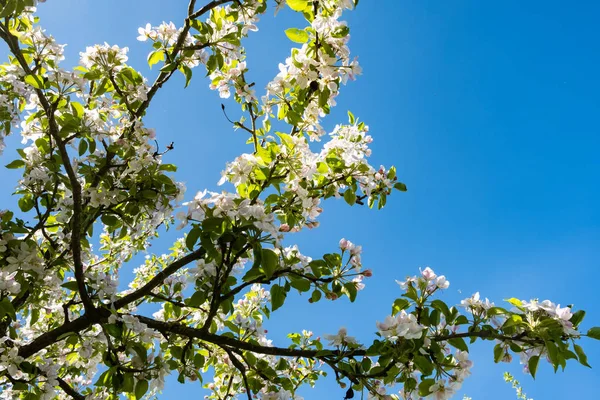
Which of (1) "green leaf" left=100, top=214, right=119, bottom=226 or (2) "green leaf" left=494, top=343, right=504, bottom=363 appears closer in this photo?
(2) "green leaf" left=494, top=343, right=504, bottom=363

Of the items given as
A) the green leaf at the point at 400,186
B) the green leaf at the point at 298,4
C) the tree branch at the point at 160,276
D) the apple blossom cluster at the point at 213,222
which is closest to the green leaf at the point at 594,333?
the apple blossom cluster at the point at 213,222

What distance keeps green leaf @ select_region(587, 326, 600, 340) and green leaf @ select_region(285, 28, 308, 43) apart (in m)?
2.22

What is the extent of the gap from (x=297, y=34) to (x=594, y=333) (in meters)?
2.29

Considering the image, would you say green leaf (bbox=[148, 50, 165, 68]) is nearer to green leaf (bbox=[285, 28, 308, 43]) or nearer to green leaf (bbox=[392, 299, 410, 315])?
green leaf (bbox=[285, 28, 308, 43])

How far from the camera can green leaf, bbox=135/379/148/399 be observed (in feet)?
8.74

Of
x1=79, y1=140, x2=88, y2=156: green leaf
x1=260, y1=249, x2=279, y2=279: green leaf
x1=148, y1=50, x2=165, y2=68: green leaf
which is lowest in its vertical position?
x1=260, y1=249, x2=279, y2=279: green leaf

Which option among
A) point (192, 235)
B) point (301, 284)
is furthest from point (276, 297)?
point (192, 235)

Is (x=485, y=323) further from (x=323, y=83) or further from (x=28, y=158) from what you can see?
(x=28, y=158)

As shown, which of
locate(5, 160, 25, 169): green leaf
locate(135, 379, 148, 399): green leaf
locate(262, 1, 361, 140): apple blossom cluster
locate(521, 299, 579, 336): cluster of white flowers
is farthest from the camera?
locate(5, 160, 25, 169): green leaf

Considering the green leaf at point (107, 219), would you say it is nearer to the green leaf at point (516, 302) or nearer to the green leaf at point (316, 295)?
the green leaf at point (316, 295)

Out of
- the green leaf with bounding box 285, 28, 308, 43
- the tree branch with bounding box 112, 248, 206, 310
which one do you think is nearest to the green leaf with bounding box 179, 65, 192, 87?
the green leaf with bounding box 285, 28, 308, 43

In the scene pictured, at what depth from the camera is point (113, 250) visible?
15.8 feet

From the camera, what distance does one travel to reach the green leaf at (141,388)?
2664mm

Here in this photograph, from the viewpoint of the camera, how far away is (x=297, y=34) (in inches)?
116
